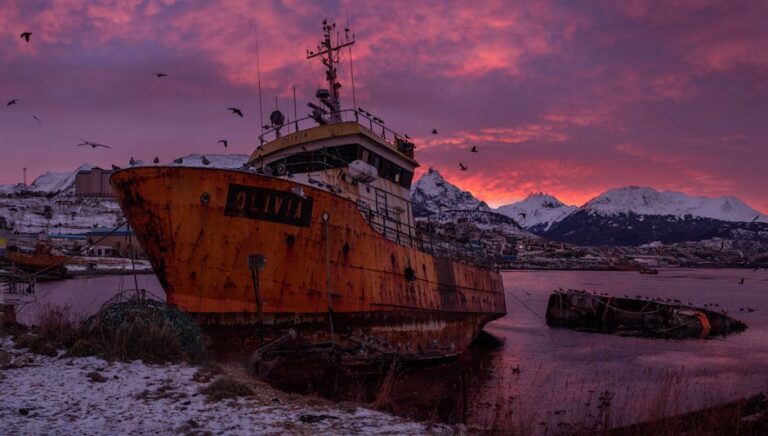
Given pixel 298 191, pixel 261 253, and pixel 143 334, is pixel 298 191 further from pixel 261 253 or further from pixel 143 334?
pixel 143 334

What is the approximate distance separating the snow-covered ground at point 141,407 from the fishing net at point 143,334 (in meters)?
Result: 0.40

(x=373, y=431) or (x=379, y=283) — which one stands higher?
(x=379, y=283)

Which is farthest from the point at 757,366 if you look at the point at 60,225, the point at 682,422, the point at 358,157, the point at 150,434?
the point at 60,225

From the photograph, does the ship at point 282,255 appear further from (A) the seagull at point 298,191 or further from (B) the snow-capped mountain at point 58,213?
(B) the snow-capped mountain at point 58,213

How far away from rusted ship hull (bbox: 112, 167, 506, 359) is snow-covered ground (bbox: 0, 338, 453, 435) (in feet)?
12.2

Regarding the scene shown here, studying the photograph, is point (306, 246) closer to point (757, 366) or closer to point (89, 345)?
point (89, 345)

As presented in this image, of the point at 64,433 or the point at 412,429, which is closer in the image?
the point at 64,433

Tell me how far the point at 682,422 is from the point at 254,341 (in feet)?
31.8

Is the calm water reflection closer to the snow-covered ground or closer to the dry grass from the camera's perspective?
the snow-covered ground

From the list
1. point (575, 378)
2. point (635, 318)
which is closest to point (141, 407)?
point (575, 378)

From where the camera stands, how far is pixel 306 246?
46.2 feet

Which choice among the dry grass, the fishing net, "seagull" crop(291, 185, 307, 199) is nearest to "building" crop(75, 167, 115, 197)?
"seagull" crop(291, 185, 307, 199)

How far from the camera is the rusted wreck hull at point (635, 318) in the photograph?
1230 inches

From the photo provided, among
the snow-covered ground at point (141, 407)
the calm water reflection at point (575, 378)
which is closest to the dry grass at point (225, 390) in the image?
the snow-covered ground at point (141, 407)
